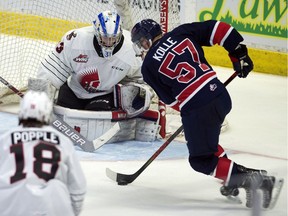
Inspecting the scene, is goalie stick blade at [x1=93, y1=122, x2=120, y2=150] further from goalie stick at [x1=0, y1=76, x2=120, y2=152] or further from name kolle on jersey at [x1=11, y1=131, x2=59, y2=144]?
name kolle on jersey at [x1=11, y1=131, x2=59, y2=144]

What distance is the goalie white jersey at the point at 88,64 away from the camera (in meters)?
5.13

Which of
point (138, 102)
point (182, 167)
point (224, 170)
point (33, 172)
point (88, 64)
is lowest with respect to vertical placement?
point (182, 167)

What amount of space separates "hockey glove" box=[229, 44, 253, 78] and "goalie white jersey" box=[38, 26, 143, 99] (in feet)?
3.93

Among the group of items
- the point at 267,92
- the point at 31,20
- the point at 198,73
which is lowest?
the point at 267,92

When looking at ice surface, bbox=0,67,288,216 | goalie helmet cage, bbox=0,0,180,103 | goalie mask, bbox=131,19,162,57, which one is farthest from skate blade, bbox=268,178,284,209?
goalie helmet cage, bbox=0,0,180,103

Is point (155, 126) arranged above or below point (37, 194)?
below

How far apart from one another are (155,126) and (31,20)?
2.14 m

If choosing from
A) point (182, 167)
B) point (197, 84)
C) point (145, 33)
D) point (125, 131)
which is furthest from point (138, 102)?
point (197, 84)

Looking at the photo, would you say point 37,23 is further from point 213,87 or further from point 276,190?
point 276,190

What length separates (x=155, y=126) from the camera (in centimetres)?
516

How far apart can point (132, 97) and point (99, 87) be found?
0.67ft

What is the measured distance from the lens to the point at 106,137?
497 cm

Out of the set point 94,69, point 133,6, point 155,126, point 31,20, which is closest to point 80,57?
point 94,69

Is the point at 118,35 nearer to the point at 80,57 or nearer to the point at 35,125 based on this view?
the point at 80,57
